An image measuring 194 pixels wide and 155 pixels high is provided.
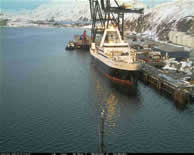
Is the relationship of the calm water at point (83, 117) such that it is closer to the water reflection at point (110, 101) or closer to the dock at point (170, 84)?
the water reflection at point (110, 101)

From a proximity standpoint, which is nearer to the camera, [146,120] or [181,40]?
[146,120]

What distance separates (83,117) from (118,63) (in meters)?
21.7

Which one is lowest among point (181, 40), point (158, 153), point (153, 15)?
point (158, 153)

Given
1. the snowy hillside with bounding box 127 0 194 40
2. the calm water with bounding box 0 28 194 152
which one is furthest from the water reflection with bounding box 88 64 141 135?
the snowy hillside with bounding box 127 0 194 40

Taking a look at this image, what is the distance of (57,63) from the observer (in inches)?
3194

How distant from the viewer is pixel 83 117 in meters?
38.6

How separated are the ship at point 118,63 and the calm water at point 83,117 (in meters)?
2.60

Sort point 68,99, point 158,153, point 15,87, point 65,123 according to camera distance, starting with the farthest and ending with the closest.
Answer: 1. point 15,87
2. point 68,99
3. point 65,123
4. point 158,153

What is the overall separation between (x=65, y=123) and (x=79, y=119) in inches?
94.1

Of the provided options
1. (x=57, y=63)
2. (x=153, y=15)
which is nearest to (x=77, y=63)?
(x=57, y=63)

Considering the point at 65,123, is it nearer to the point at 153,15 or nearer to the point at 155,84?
the point at 155,84

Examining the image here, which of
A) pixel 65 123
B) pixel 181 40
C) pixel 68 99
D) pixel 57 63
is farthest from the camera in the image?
pixel 181 40

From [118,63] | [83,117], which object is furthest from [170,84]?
[83,117]

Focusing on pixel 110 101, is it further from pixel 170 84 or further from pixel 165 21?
pixel 165 21
